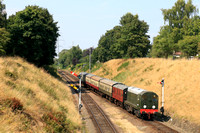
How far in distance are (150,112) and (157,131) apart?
4.05 meters

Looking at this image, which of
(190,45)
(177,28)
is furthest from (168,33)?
(190,45)

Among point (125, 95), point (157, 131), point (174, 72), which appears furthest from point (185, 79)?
point (157, 131)

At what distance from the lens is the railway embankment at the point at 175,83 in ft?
73.4

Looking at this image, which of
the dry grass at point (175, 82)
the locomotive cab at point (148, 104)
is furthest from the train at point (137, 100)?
the dry grass at point (175, 82)

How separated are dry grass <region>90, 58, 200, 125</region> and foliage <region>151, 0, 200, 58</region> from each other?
5203mm

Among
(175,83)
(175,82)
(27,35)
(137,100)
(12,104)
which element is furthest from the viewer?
(27,35)

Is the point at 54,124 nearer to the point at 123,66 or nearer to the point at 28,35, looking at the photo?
the point at 28,35

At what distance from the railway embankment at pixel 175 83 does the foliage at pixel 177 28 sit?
5236 millimetres

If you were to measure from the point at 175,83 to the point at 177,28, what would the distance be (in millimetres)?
22999

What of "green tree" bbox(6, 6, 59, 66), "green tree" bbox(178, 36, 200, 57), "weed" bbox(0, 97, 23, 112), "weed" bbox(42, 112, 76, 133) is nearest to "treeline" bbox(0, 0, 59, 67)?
"green tree" bbox(6, 6, 59, 66)

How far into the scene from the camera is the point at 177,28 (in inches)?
1941

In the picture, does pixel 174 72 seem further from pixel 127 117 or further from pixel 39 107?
pixel 39 107

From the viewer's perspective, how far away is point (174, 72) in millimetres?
35750

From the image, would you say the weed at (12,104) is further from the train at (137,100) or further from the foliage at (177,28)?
the foliage at (177,28)
